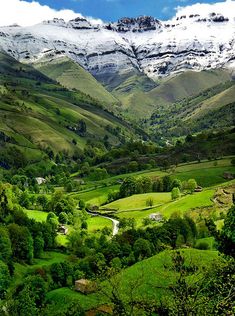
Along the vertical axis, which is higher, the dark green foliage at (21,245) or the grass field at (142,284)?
the dark green foliage at (21,245)

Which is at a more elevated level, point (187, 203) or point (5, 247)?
point (187, 203)

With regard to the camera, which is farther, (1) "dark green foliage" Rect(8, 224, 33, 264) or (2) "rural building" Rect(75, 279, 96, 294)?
(1) "dark green foliage" Rect(8, 224, 33, 264)

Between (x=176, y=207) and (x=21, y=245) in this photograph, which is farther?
(x=176, y=207)

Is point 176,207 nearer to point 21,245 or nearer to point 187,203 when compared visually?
point 187,203

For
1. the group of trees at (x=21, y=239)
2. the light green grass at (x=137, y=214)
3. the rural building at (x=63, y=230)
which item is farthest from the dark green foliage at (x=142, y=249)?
the light green grass at (x=137, y=214)

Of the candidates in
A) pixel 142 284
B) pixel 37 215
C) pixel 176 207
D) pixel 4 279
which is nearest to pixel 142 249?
pixel 142 284

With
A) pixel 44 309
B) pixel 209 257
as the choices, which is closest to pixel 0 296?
pixel 44 309

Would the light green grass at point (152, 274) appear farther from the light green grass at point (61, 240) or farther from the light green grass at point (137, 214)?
the light green grass at point (137, 214)

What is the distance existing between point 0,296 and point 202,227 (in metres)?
69.0

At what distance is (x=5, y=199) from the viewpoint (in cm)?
18000

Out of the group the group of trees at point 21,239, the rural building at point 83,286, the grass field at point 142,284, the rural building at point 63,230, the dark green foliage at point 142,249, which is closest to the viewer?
the grass field at point 142,284

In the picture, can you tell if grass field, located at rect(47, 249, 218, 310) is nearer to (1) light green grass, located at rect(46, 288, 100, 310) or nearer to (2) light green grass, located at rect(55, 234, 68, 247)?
(1) light green grass, located at rect(46, 288, 100, 310)

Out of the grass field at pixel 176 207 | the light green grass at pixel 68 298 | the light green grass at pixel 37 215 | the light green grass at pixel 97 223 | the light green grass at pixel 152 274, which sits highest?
the light green grass at pixel 37 215

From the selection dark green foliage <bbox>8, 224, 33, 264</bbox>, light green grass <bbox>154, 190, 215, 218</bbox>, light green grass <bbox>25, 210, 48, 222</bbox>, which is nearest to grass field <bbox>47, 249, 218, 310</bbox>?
dark green foliage <bbox>8, 224, 33, 264</bbox>
